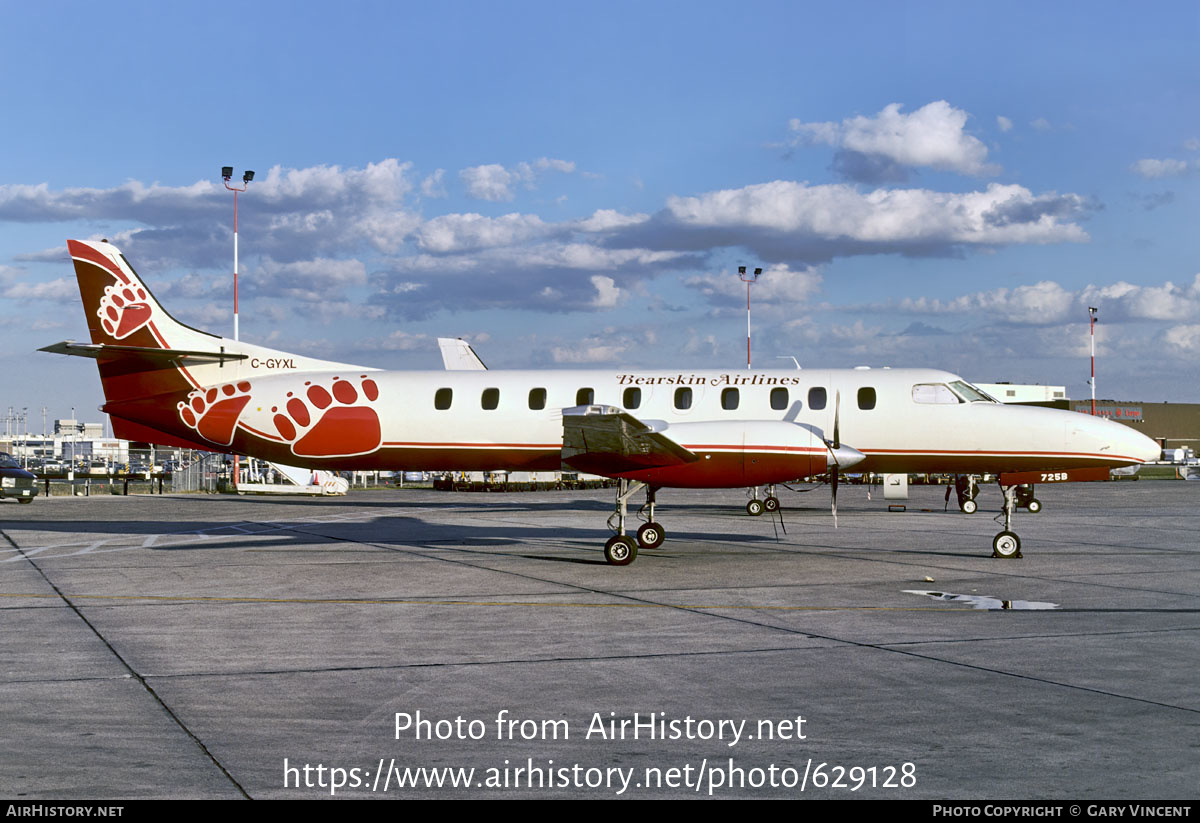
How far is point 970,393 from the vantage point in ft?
66.0

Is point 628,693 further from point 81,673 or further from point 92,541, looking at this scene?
point 92,541

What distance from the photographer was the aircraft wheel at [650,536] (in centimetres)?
1988

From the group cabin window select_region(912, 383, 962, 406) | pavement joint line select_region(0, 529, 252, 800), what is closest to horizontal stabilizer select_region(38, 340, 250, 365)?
pavement joint line select_region(0, 529, 252, 800)

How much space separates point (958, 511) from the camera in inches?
1332

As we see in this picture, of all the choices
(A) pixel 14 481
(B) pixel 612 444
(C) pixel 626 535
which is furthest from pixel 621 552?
(A) pixel 14 481

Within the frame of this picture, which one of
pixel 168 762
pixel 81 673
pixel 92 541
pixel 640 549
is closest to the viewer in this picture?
pixel 168 762

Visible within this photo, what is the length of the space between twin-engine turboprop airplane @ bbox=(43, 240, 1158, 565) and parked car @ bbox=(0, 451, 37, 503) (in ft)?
62.3

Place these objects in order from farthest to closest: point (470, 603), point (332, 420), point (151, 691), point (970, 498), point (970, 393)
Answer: point (970, 498) < point (332, 420) < point (970, 393) < point (470, 603) < point (151, 691)

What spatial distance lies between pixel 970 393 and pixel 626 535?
24.3 feet

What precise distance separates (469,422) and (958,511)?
19.5 meters

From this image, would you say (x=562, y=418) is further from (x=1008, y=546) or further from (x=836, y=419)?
(x=1008, y=546)

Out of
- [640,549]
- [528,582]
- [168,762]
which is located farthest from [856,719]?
[640,549]

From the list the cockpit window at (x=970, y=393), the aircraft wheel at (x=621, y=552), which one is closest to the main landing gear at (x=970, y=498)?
the cockpit window at (x=970, y=393)

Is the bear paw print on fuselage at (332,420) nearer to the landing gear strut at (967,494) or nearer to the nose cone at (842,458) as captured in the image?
the nose cone at (842,458)
